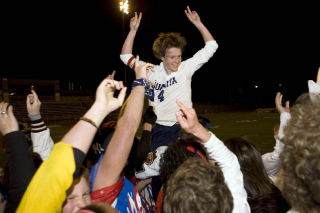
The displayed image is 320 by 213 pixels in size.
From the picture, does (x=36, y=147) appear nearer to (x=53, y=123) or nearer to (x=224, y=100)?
(x=53, y=123)

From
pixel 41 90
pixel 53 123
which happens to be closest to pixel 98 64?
pixel 41 90

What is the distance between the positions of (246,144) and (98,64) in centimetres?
5007

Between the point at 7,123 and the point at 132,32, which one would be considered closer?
the point at 7,123

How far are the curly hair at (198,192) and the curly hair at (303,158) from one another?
1.17 feet

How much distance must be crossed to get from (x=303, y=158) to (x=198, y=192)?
57 centimetres

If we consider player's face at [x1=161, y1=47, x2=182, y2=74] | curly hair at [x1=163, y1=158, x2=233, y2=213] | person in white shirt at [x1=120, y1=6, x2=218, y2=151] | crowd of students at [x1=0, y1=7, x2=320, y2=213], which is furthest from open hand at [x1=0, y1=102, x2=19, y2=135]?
player's face at [x1=161, y1=47, x2=182, y2=74]

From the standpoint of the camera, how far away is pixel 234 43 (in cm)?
4928

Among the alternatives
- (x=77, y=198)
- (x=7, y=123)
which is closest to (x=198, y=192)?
(x=77, y=198)

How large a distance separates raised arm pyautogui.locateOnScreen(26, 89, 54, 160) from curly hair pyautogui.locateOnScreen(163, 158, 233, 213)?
1.54 meters

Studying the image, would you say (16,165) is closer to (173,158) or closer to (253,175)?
(173,158)

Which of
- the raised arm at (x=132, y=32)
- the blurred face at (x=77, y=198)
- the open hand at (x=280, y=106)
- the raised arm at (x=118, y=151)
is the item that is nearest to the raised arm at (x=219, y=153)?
the raised arm at (x=118, y=151)

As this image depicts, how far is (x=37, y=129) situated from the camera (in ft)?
8.11

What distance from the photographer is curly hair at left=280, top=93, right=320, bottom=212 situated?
1078 mm

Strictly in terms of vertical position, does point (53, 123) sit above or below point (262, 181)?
below
